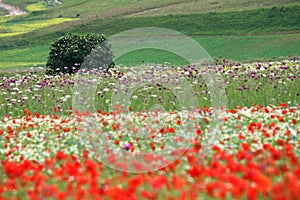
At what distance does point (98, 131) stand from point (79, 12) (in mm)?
99171

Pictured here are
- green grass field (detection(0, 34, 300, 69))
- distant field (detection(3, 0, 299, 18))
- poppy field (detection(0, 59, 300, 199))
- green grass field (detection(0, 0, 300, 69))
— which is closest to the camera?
poppy field (detection(0, 59, 300, 199))

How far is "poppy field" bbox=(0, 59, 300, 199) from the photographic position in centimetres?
532

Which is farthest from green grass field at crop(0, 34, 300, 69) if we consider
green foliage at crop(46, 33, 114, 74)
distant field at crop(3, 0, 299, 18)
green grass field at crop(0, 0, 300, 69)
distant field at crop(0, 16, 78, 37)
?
distant field at crop(0, 16, 78, 37)

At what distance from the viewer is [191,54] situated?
41.5 m

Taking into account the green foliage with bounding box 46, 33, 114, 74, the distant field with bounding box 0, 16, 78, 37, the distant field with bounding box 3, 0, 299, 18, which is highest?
the green foliage with bounding box 46, 33, 114, 74

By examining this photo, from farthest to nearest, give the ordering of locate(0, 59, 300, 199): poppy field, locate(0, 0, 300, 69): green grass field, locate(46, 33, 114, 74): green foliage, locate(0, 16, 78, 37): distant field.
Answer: locate(0, 16, 78, 37): distant field
locate(0, 0, 300, 69): green grass field
locate(46, 33, 114, 74): green foliage
locate(0, 59, 300, 199): poppy field

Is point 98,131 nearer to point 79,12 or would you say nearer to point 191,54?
point 191,54

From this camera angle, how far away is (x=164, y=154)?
300 inches

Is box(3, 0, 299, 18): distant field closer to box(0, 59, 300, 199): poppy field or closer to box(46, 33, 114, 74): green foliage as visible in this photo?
box(46, 33, 114, 74): green foliage

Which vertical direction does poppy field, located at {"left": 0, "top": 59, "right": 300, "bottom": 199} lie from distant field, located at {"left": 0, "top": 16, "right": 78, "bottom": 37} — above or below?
above

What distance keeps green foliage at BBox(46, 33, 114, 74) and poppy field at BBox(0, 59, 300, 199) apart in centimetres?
934

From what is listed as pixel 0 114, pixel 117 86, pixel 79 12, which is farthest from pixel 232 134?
pixel 79 12

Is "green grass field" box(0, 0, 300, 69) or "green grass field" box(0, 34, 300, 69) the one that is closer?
"green grass field" box(0, 34, 300, 69)

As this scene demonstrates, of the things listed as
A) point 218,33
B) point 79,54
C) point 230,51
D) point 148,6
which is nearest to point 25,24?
point 148,6
